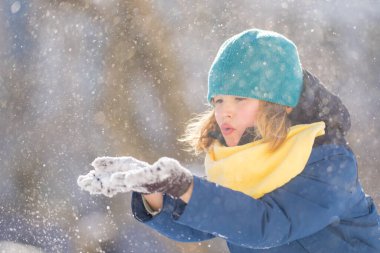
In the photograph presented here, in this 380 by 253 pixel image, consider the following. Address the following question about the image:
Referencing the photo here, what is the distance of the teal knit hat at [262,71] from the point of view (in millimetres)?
1409

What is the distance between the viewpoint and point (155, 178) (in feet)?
3.25

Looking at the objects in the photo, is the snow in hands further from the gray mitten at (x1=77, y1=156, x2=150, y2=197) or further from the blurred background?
the blurred background

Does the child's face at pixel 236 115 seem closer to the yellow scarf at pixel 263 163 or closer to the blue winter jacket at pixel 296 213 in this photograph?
the yellow scarf at pixel 263 163

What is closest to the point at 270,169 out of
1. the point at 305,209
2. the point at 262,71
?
the point at 305,209

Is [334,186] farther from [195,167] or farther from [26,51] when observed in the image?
[26,51]

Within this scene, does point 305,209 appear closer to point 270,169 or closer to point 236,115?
point 270,169

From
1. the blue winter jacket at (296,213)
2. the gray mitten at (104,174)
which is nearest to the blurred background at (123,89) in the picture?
the blue winter jacket at (296,213)

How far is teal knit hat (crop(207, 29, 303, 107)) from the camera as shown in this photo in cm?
141

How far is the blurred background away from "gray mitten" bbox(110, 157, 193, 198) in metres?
1.59

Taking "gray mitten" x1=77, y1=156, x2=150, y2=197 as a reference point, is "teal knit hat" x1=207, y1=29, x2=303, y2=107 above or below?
above

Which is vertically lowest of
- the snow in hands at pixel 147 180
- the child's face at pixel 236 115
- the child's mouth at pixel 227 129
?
the child's mouth at pixel 227 129

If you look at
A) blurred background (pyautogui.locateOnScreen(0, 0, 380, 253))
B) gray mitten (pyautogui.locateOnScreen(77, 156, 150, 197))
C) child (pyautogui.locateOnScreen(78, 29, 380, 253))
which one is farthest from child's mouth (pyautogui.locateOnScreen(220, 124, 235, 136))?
blurred background (pyautogui.locateOnScreen(0, 0, 380, 253))

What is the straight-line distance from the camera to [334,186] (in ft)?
4.16

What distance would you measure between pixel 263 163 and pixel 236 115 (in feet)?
0.50
